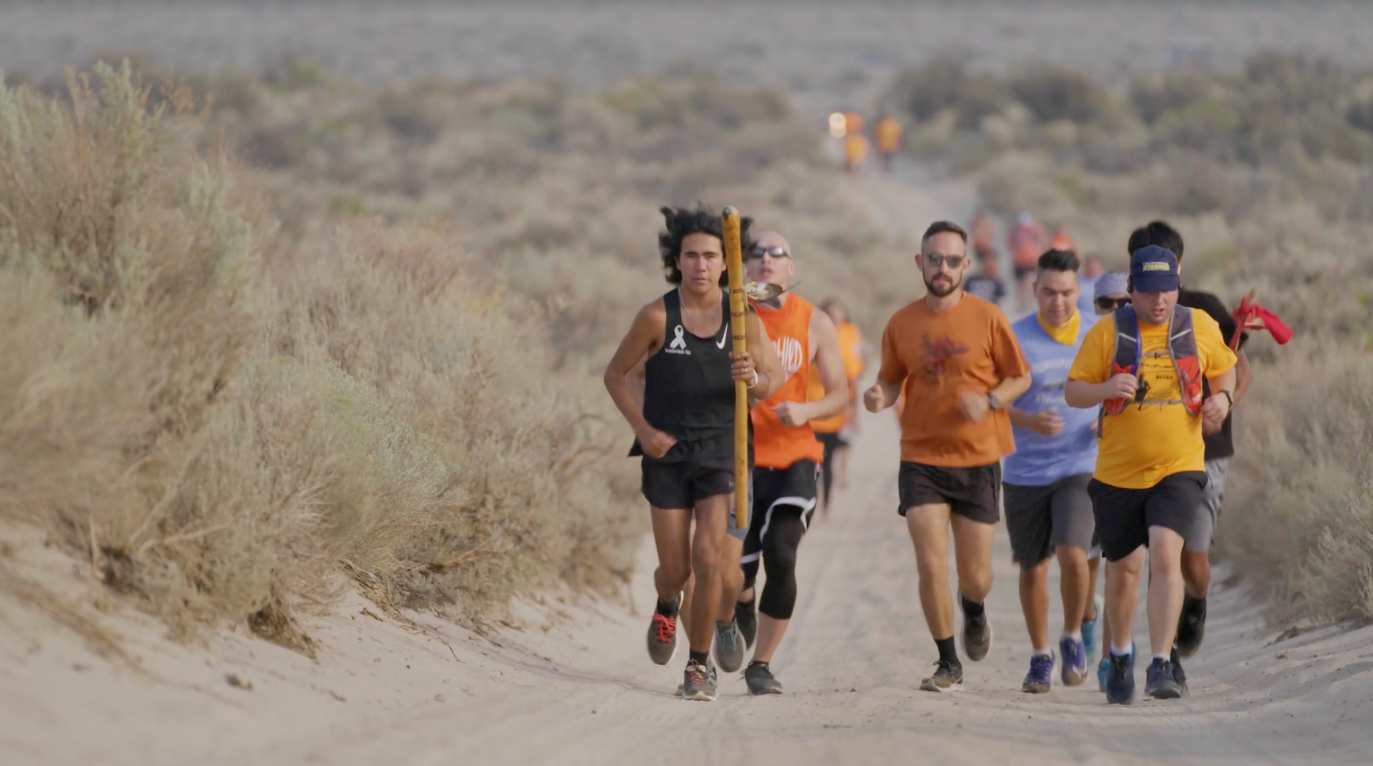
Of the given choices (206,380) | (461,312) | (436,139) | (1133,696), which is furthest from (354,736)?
(436,139)

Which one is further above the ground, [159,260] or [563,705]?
[159,260]

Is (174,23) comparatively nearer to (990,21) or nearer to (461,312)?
(990,21)

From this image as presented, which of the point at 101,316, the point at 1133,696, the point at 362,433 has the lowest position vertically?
the point at 1133,696

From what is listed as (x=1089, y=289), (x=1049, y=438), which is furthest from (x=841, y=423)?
(x=1049, y=438)

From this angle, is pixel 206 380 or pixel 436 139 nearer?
pixel 206 380

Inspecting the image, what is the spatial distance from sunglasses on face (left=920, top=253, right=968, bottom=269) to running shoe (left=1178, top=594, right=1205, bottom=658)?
210 cm

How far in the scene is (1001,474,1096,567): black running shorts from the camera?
836 centimetres

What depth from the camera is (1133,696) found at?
24.8ft

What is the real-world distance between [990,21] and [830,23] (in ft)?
41.2

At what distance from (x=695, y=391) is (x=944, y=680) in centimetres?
191

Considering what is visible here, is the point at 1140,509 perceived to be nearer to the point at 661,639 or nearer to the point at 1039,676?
the point at 1039,676

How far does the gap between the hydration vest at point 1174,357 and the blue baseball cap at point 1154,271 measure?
0.56 feet

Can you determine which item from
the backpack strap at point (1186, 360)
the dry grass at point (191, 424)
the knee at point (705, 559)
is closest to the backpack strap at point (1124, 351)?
the backpack strap at point (1186, 360)

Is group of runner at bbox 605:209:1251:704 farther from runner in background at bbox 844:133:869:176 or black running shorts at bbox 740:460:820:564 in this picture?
runner in background at bbox 844:133:869:176
